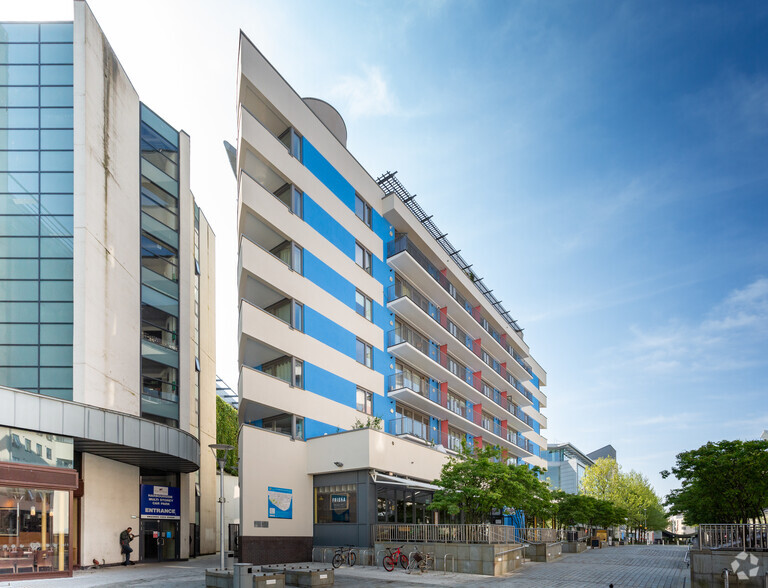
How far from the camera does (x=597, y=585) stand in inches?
853

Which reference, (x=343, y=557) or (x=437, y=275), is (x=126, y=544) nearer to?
(x=343, y=557)

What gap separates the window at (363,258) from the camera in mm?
39594

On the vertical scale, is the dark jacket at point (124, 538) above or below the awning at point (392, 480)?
below

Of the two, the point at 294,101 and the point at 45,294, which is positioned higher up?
the point at 294,101

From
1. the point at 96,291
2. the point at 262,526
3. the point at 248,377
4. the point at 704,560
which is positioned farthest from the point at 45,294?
the point at 704,560

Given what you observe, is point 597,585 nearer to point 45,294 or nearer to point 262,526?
point 262,526

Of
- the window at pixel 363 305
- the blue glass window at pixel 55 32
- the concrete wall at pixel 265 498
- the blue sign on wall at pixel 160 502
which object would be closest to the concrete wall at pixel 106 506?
the blue sign on wall at pixel 160 502

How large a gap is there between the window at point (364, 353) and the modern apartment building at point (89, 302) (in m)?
10.6

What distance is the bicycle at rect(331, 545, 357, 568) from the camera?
1117 inches

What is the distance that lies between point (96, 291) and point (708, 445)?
28285mm

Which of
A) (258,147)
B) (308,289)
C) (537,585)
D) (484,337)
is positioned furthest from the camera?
(484,337)

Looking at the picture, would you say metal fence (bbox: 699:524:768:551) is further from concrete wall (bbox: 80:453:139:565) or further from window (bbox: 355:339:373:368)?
concrete wall (bbox: 80:453:139:565)

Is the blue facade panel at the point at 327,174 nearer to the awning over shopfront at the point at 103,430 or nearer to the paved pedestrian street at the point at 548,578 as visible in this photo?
the awning over shopfront at the point at 103,430

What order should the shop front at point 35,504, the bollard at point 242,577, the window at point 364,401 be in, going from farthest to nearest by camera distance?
the window at point 364,401, the shop front at point 35,504, the bollard at point 242,577
